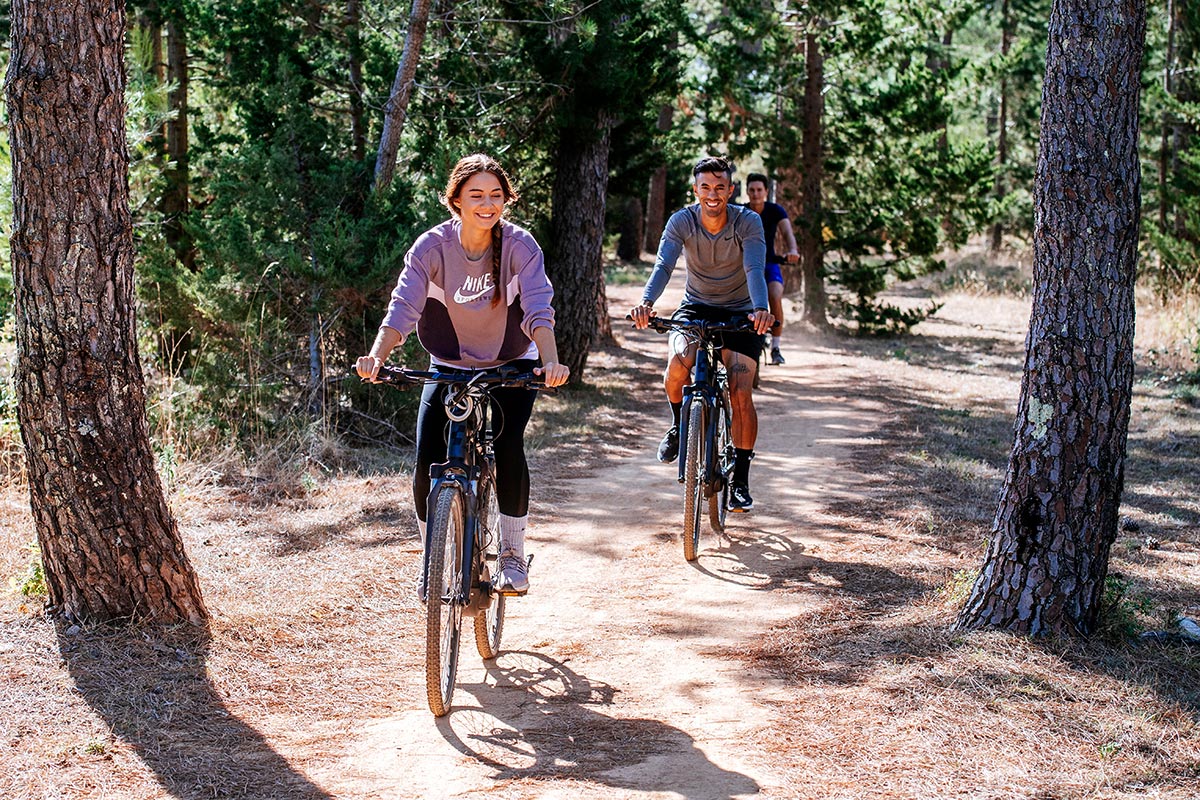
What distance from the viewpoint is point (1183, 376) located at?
44.2 ft

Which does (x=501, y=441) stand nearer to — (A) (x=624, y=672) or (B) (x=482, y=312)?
(B) (x=482, y=312)

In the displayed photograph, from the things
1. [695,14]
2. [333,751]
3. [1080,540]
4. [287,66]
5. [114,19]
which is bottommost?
[333,751]

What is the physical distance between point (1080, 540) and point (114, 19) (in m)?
4.85

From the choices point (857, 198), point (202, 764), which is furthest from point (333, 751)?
point (857, 198)

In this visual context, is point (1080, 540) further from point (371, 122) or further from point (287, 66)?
point (371, 122)

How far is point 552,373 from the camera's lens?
4.49 metres

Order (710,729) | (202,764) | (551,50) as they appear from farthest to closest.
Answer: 1. (551,50)
2. (710,729)
3. (202,764)

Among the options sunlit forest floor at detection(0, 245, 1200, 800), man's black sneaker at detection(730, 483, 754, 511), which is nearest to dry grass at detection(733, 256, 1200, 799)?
sunlit forest floor at detection(0, 245, 1200, 800)

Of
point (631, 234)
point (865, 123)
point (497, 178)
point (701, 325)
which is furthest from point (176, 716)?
point (631, 234)

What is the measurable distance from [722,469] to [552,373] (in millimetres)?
3113

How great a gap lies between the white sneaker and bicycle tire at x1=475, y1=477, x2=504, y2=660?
3cm

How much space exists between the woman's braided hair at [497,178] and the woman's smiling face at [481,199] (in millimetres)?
22

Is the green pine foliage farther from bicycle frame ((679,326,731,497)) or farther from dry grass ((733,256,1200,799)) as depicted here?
bicycle frame ((679,326,731,497))

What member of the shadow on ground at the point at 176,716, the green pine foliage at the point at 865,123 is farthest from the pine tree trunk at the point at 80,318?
the green pine foliage at the point at 865,123
